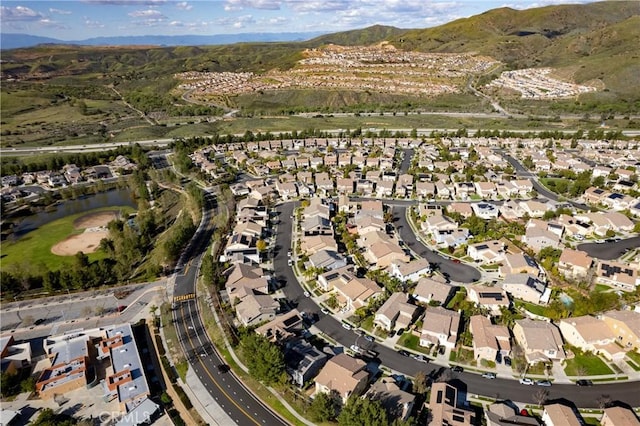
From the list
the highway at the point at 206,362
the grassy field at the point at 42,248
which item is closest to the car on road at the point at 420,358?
the highway at the point at 206,362

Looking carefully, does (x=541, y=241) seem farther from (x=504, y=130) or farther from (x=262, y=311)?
(x=504, y=130)

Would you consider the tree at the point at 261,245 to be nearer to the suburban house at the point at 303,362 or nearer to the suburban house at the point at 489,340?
the suburban house at the point at 303,362

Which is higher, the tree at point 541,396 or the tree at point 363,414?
the tree at point 363,414

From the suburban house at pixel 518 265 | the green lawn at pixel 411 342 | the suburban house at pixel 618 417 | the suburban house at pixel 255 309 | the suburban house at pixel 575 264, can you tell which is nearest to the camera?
the suburban house at pixel 618 417

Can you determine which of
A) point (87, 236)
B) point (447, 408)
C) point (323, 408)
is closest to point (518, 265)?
point (447, 408)

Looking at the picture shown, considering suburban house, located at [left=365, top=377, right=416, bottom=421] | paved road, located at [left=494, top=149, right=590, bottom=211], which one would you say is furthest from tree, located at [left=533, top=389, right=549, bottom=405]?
paved road, located at [left=494, top=149, right=590, bottom=211]

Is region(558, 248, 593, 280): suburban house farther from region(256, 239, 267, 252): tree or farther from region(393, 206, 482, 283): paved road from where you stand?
region(256, 239, 267, 252): tree
